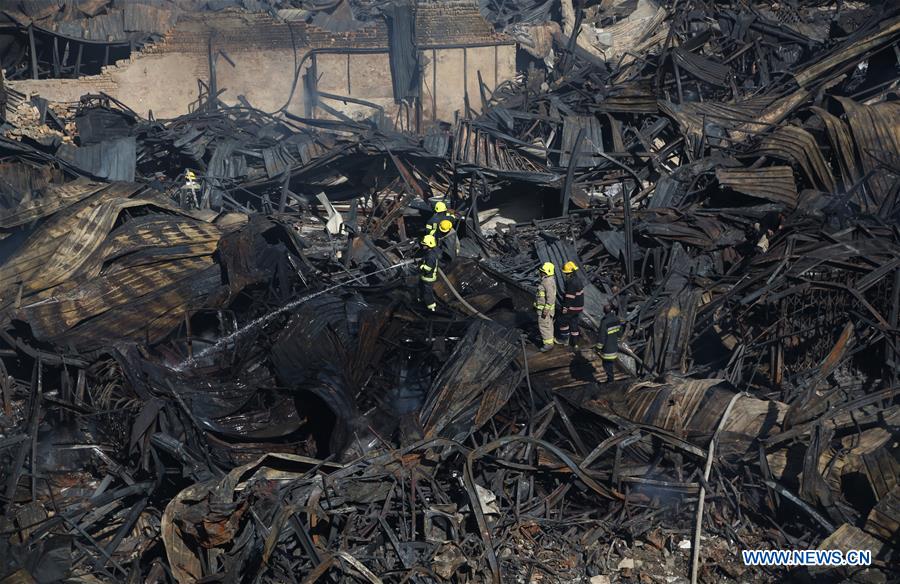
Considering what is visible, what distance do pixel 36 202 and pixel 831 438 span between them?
11414 mm

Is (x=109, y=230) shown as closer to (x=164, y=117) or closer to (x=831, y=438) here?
(x=831, y=438)

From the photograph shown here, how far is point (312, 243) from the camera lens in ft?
42.1

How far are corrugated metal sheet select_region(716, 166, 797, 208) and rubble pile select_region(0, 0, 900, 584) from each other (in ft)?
0.16

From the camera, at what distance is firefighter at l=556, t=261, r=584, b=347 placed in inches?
385

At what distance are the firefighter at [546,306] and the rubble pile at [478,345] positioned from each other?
207mm

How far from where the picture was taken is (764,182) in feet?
39.7

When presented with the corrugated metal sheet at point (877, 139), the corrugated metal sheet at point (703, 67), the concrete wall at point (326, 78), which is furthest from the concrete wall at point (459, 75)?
the corrugated metal sheet at point (877, 139)

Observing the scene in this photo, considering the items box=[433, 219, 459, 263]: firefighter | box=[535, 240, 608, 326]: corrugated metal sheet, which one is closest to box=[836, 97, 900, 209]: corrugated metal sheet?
box=[535, 240, 608, 326]: corrugated metal sheet

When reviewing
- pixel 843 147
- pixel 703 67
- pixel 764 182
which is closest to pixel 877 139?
pixel 843 147

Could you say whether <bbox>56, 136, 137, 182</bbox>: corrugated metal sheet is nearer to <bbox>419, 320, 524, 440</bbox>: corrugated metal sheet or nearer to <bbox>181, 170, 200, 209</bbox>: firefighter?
<bbox>181, 170, 200, 209</bbox>: firefighter

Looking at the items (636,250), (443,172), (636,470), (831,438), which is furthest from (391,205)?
(831,438)

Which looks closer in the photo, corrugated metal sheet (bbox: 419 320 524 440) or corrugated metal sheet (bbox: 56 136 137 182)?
corrugated metal sheet (bbox: 419 320 524 440)

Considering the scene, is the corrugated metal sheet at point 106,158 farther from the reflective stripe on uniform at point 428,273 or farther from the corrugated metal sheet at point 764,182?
the corrugated metal sheet at point 764,182

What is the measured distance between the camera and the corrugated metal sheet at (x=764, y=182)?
39.4 ft
